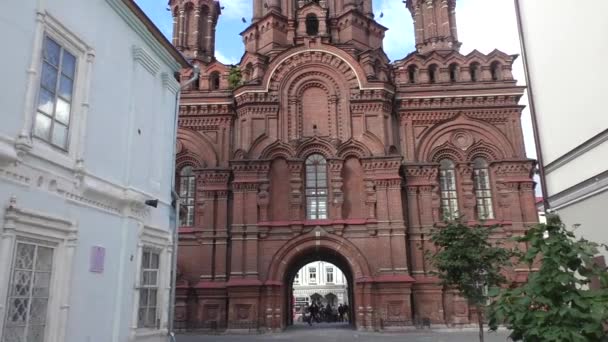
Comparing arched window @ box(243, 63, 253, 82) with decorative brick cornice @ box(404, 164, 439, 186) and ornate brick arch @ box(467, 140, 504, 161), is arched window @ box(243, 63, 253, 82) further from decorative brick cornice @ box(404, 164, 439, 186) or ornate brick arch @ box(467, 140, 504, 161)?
ornate brick arch @ box(467, 140, 504, 161)

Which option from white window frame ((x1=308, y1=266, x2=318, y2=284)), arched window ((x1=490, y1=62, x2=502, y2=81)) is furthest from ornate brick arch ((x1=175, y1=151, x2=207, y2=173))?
white window frame ((x1=308, y1=266, x2=318, y2=284))

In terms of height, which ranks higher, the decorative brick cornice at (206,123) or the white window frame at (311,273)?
the decorative brick cornice at (206,123)

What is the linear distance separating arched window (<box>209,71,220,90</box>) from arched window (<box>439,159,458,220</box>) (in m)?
12.2

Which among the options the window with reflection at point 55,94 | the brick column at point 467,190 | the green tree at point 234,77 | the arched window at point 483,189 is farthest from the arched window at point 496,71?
the window with reflection at point 55,94

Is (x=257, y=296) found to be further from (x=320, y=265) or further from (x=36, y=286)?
(x=320, y=265)

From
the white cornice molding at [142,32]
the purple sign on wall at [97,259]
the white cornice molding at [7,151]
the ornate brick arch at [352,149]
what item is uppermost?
the ornate brick arch at [352,149]

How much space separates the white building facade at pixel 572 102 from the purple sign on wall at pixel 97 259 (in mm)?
7845

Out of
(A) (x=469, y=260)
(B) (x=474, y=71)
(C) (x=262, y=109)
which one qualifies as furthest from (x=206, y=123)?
(A) (x=469, y=260)

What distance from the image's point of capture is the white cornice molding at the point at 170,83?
11090mm

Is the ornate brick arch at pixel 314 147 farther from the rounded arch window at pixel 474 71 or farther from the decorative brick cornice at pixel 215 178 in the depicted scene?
the rounded arch window at pixel 474 71

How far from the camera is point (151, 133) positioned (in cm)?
1043

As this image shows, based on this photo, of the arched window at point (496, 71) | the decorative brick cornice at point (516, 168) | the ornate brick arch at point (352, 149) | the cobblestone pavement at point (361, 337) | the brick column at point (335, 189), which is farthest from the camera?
the arched window at point (496, 71)

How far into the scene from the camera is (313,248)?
2291 centimetres

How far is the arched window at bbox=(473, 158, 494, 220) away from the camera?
958 inches
